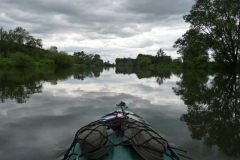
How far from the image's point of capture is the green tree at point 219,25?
1059 inches

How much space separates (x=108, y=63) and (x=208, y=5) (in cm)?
12949

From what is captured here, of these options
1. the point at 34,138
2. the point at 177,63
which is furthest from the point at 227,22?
the point at 177,63

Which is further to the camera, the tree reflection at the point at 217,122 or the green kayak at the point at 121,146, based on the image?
the tree reflection at the point at 217,122

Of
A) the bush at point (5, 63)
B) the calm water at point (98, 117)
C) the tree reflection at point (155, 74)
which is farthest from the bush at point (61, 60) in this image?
the calm water at point (98, 117)

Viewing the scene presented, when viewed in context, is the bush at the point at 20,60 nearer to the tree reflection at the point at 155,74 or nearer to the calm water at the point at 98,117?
the tree reflection at the point at 155,74

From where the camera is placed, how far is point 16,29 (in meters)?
63.6

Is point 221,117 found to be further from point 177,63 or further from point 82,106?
point 177,63

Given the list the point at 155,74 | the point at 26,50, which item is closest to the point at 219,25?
the point at 155,74

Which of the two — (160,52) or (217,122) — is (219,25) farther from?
(160,52)

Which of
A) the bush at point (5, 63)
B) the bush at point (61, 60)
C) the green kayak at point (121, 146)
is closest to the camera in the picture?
the green kayak at point (121, 146)

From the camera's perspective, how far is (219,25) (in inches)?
1037

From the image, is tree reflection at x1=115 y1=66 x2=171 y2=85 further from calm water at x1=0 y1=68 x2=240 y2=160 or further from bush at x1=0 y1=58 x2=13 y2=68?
bush at x1=0 y1=58 x2=13 y2=68

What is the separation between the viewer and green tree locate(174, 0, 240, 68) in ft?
88.3

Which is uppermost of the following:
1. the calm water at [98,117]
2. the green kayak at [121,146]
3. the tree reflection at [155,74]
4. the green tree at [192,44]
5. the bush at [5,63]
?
the green tree at [192,44]
